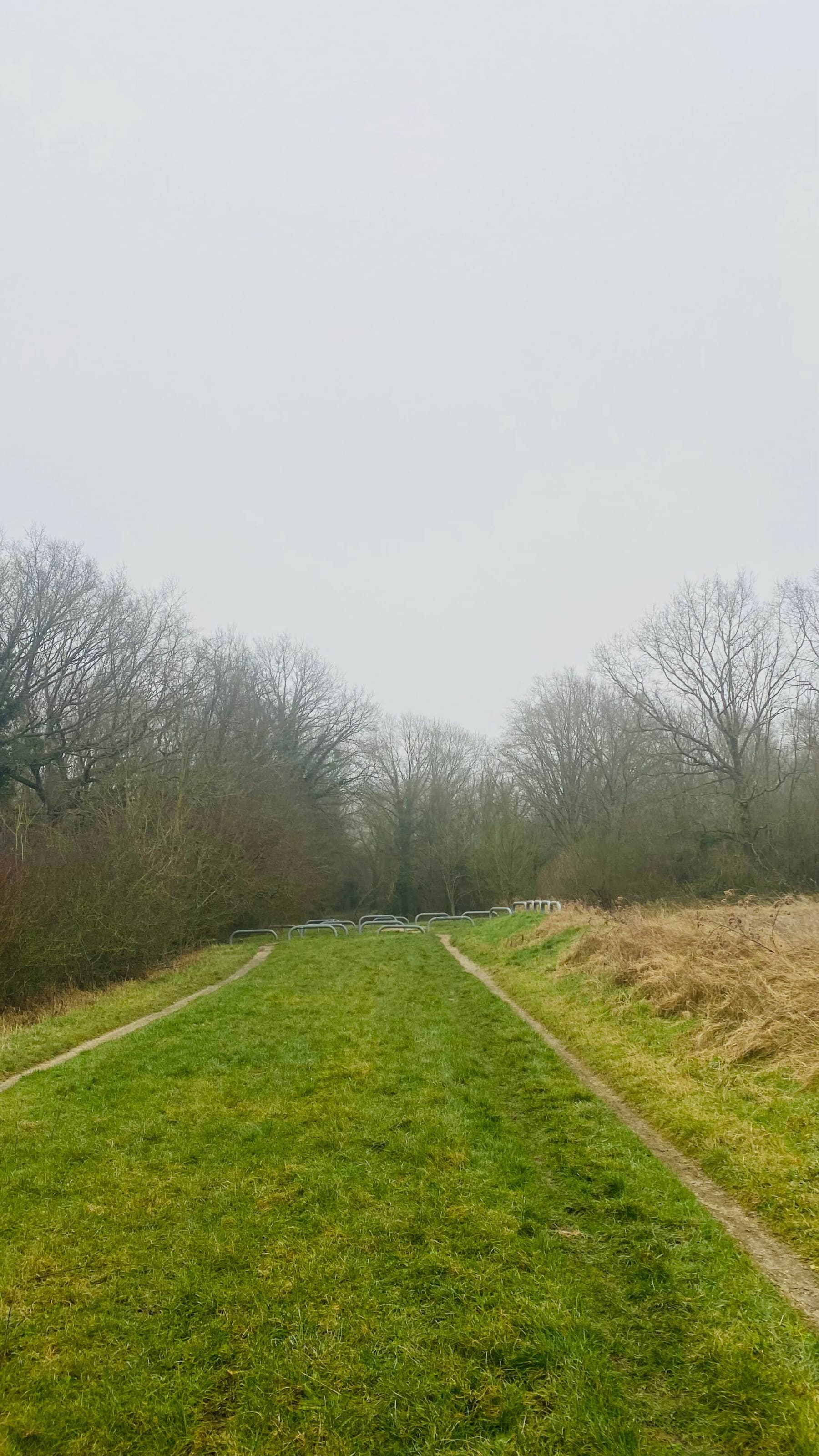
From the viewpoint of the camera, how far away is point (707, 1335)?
338 centimetres

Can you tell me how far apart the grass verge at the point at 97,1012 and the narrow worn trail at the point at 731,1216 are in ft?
20.8

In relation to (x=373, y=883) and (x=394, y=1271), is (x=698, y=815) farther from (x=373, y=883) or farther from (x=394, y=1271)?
(x=394, y=1271)

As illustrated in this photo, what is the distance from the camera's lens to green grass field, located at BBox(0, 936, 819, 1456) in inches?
114

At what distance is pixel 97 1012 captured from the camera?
1201 centimetres

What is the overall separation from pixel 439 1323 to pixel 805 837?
31.9 meters

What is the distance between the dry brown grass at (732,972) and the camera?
7035 millimetres

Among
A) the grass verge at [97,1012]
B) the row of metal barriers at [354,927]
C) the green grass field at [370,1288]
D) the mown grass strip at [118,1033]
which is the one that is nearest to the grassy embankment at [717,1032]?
the green grass field at [370,1288]

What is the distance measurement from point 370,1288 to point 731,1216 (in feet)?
7.45

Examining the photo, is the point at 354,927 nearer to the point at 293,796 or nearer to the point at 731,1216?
the point at 293,796

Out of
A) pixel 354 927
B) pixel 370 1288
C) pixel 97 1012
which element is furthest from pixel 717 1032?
pixel 354 927

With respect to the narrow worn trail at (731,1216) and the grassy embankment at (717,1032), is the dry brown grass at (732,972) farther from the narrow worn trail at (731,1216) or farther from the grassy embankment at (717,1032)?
the narrow worn trail at (731,1216)

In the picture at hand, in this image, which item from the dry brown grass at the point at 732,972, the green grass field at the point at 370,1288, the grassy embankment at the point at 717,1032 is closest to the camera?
the green grass field at the point at 370,1288

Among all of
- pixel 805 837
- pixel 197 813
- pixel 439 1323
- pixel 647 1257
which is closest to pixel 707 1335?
pixel 647 1257

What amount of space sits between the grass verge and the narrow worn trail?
20.8 feet
